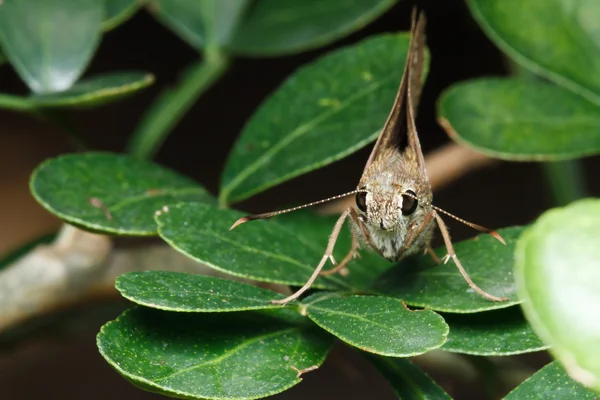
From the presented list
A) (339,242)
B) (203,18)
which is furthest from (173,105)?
(339,242)

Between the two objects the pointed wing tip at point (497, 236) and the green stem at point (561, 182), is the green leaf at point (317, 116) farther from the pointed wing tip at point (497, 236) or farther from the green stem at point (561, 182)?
the green stem at point (561, 182)

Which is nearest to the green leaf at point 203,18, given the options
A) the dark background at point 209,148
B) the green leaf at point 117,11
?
the green leaf at point 117,11

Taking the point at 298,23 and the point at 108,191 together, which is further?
the point at 298,23

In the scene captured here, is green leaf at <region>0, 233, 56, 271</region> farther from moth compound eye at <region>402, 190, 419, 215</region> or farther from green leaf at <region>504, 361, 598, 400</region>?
green leaf at <region>504, 361, 598, 400</region>

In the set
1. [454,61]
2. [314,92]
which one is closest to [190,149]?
[454,61]

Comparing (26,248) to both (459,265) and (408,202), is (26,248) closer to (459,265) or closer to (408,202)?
(408,202)

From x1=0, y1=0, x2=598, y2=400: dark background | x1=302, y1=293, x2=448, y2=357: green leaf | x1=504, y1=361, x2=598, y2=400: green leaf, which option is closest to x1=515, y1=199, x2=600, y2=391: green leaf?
x1=302, y1=293, x2=448, y2=357: green leaf

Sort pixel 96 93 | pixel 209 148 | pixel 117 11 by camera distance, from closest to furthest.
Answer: pixel 96 93, pixel 117 11, pixel 209 148
